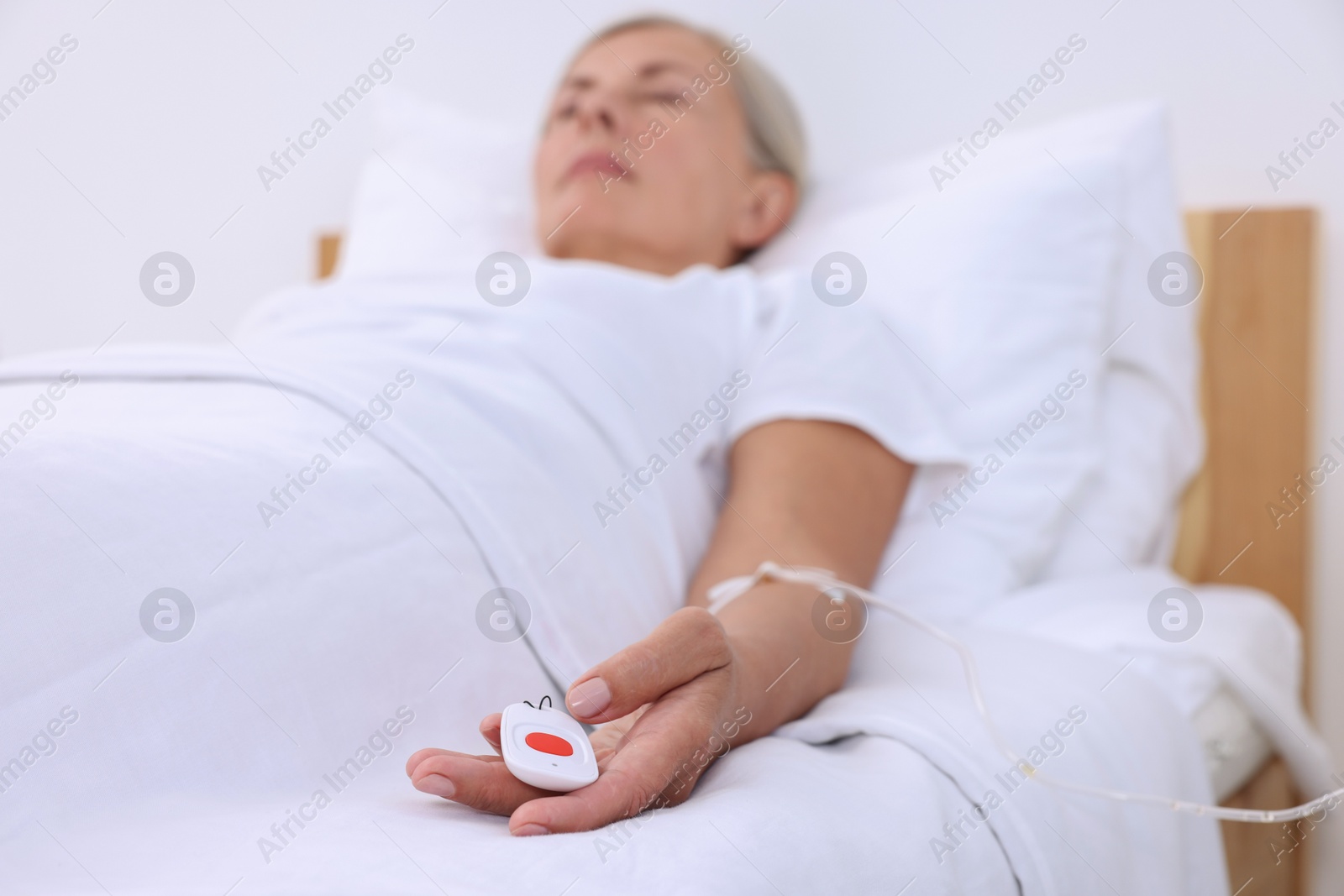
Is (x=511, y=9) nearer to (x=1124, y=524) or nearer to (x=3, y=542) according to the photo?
(x=1124, y=524)

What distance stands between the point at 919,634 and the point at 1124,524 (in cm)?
40

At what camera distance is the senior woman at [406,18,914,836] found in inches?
18.9

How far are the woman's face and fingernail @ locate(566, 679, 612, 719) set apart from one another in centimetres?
88

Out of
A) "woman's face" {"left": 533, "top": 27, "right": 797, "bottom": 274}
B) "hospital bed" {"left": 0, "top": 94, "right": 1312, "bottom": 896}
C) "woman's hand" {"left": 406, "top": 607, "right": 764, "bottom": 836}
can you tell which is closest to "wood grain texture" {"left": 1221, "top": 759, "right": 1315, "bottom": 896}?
"hospital bed" {"left": 0, "top": 94, "right": 1312, "bottom": 896}

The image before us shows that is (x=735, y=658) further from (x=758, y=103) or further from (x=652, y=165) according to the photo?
(x=758, y=103)

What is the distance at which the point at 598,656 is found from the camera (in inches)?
27.6

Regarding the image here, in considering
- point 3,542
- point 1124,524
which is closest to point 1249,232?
point 1124,524

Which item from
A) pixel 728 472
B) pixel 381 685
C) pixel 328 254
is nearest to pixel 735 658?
pixel 381 685

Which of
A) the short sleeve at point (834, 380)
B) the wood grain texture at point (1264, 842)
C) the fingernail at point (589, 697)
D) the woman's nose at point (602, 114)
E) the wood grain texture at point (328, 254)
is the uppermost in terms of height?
the woman's nose at point (602, 114)

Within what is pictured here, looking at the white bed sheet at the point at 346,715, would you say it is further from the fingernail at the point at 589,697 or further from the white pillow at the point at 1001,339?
the white pillow at the point at 1001,339

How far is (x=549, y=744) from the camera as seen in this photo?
463mm

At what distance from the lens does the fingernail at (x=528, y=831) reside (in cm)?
44

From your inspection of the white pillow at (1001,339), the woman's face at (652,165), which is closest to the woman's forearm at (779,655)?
the white pillow at (1001,339)

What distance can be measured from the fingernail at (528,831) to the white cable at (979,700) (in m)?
0.31
